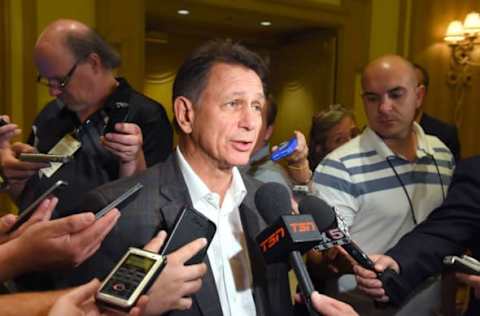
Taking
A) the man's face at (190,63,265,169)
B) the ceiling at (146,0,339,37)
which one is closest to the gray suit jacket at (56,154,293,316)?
the man's face at (190,63,265,169)

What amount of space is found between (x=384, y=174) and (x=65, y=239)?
1.12 metres

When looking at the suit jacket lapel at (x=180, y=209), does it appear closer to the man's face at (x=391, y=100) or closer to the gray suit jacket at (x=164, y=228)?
the gray suit jacket at (x=164, y=228)

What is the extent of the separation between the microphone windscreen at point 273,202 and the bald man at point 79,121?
59cm

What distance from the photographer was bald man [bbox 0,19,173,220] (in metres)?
1.59

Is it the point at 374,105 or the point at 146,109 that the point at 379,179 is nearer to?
the point at 374,105

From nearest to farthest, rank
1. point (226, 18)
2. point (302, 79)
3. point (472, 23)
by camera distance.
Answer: point (472, 23), point (226, 18), point (302, 79)

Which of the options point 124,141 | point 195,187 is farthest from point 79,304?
point 124,141

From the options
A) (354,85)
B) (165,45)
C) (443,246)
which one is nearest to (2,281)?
(443,246)

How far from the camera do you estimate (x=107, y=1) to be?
3.30 m

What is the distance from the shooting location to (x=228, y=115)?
1.12 metres

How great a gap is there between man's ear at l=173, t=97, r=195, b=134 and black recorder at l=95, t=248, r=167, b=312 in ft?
1.48

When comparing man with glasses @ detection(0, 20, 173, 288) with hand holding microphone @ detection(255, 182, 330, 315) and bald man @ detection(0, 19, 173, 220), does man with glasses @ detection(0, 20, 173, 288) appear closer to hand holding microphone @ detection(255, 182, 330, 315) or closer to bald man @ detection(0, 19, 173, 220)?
bald man @ detection(0, 19, 173, 220)

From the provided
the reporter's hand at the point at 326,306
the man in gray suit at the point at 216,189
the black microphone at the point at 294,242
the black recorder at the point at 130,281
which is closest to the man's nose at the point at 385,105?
the man in gray suit at the point at 216,189

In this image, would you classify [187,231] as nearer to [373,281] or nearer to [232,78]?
[232,78]
